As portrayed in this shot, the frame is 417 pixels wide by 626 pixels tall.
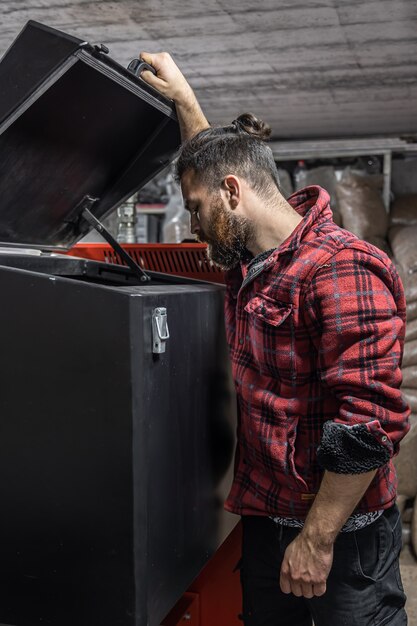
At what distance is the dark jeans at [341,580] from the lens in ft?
4.14

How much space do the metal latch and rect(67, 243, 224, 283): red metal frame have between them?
69 cm

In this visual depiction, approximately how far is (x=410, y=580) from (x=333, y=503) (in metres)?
2.06

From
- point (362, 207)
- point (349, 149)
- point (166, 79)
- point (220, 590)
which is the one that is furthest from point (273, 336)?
point (349, 149)

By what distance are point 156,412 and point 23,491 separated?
22cm

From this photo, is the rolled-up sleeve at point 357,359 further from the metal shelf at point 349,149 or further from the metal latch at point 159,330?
the metal shelf at point 349,149

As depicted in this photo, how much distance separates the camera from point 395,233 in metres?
3.61

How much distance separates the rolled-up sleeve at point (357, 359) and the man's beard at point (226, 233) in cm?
21

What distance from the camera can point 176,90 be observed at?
140 centimetres

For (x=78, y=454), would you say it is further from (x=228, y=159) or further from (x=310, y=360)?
(x=228, y=159)

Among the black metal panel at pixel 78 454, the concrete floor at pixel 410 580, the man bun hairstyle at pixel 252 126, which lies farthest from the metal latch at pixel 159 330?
the concrete floor at pixel 410 580

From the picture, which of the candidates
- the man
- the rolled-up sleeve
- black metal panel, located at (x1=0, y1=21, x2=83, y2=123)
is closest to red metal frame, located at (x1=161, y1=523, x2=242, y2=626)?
the man

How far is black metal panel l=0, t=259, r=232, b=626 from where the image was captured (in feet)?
3.06

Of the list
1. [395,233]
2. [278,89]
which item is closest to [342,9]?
[278,89]

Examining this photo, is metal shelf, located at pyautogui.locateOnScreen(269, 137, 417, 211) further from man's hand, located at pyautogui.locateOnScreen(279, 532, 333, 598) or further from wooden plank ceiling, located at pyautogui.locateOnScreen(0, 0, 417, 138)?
man's hand, located at pyautogui.locateOnScreen(279, 532, 333, 598)
